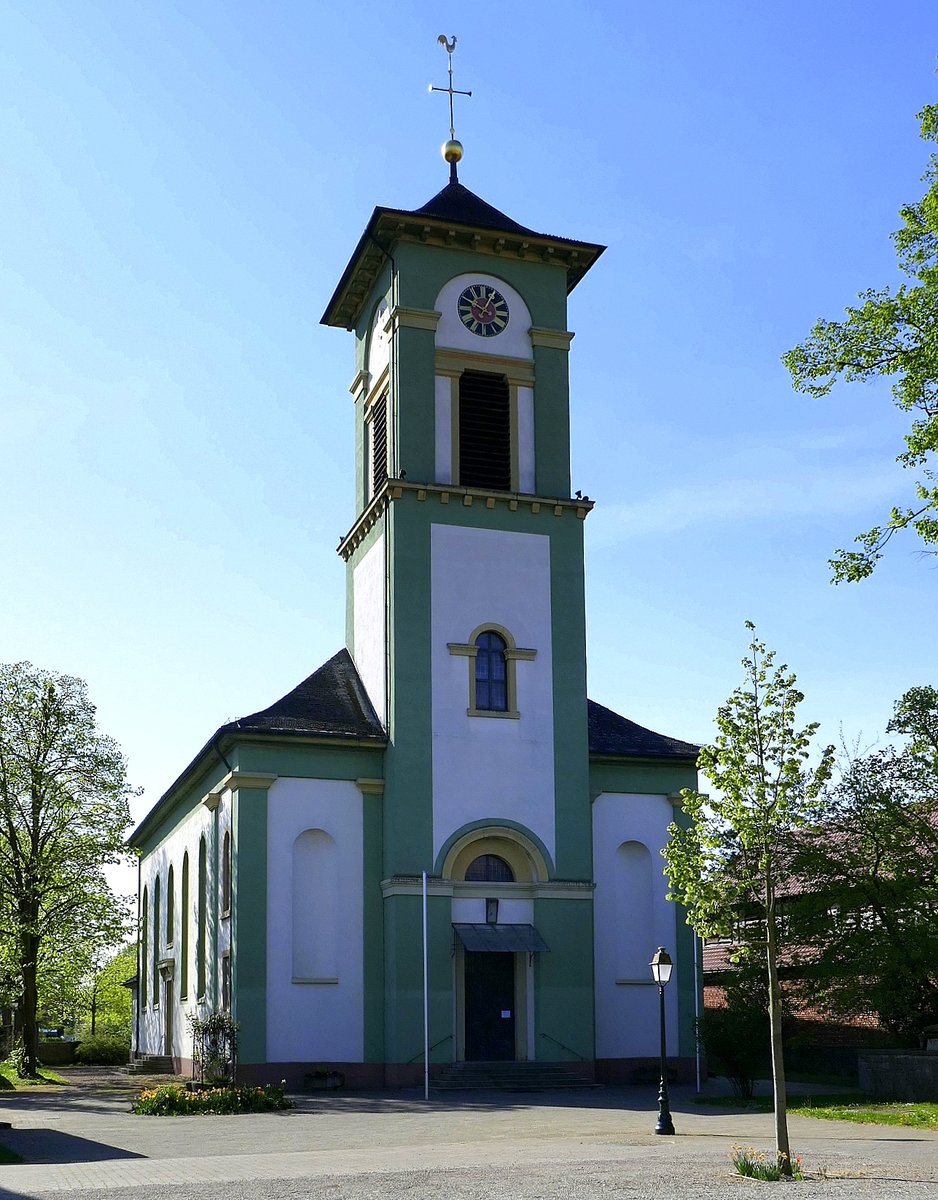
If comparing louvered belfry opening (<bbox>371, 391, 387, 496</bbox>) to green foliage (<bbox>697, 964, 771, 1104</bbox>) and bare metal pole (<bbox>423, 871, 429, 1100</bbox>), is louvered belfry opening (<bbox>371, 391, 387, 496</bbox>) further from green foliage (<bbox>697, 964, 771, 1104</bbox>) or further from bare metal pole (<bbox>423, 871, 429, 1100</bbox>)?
green foliage (<bbox>697, 964, 771, 1104</bbox>)

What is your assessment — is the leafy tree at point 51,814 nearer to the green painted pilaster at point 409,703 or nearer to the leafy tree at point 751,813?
the green painted pilaster at point 409,703

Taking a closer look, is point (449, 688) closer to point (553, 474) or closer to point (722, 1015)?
point (553, 474)

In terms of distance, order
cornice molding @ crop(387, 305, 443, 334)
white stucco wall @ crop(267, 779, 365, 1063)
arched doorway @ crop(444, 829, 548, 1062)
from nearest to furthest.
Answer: white stucco wall @ crop(267, 779, 365, 1063) < arched doorway @ crop(444, 829, 548, 1062) < cornice molding @ crop(387, 305, 443, 334)

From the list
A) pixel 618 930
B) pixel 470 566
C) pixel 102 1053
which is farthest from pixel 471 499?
pixel 102 1053

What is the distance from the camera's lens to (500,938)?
31.9 meters

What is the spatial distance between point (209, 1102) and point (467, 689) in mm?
11506

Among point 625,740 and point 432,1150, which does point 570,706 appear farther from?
point 432,1150

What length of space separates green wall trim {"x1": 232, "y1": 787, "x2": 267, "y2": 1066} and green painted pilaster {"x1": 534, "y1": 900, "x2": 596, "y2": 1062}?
243 inches

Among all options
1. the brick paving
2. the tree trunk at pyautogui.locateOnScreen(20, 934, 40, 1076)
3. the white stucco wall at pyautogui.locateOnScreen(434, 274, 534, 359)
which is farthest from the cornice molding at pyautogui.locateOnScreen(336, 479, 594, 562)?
the tree trunk at pyautogui.locateOnScreen(20, 934, 40, 1076)

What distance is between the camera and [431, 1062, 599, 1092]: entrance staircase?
30266 mm

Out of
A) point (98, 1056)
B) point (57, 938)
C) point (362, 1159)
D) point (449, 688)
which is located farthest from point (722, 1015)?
point (98, 1056)

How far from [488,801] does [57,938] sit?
66.2ft

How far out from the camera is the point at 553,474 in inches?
1415

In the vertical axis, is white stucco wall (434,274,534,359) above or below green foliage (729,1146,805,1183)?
above
